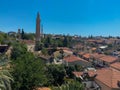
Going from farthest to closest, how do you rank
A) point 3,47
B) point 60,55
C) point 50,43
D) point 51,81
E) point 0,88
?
point 50,43, point 3,47, point 60,55, point 51,81, point 0,88

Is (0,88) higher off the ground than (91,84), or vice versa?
(0,88)

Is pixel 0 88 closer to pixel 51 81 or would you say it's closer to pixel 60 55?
pixel 51 81

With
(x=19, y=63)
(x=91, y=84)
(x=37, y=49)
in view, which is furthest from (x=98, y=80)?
(x=37, y=49)

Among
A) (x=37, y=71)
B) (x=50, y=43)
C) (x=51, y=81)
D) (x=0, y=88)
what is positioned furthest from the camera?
(x=50, y=43)

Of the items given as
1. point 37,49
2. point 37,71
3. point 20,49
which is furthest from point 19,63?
point 37,49

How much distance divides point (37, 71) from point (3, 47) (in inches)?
2149

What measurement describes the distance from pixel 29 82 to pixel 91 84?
27.9ft

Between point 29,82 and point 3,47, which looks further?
point 3,47

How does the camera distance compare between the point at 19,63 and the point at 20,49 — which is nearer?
the point at 19,63

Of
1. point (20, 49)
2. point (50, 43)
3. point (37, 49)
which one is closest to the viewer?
point (20, 49)

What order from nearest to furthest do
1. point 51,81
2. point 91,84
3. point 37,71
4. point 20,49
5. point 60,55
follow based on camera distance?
point 91,84 < point 37,71 < point 51,81 < point 20,49 < point 60,55

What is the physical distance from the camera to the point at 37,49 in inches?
3999

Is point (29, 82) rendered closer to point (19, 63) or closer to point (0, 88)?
point (19, 63)

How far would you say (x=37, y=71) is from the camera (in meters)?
38.0
